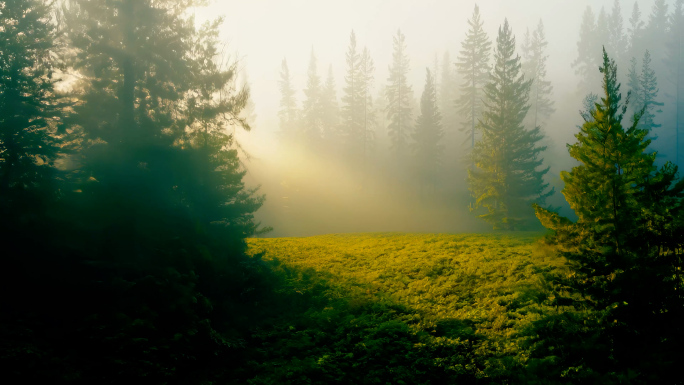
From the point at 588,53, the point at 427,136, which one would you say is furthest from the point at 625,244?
the point at 588,53

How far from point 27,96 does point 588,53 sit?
98417mm

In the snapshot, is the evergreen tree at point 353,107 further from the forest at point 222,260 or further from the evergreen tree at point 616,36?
the evergreen tree at point 616,36

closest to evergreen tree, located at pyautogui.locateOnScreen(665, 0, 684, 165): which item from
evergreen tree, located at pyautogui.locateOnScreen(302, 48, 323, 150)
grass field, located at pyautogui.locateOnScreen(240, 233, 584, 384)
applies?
evergreen tree, located at pyautogui.locateOnScreen(302, 48, 323, 150)

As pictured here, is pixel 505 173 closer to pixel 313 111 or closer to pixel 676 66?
pixel 313 111

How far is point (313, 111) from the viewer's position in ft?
188

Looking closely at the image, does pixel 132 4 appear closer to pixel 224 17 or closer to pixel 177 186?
pixel 224 17

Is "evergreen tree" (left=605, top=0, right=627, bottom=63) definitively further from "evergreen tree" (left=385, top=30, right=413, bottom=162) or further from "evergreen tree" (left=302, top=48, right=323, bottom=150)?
"evergreen tree" (left=302, top=48, right=323, bottom=150)

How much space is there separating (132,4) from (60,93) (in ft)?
18.6

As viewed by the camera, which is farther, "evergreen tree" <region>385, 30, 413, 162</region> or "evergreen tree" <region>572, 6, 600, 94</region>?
"evergreen tree" <region>572, 6, 600, 94</region>

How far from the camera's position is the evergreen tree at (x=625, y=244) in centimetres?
579

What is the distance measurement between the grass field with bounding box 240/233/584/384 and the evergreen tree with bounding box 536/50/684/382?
2.95ft

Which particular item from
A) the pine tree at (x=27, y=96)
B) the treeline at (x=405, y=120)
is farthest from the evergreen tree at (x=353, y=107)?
the pine tree at (x=27, y=96)

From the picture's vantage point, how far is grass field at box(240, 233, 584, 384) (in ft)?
23.0

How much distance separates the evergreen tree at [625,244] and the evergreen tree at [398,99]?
153 feet
